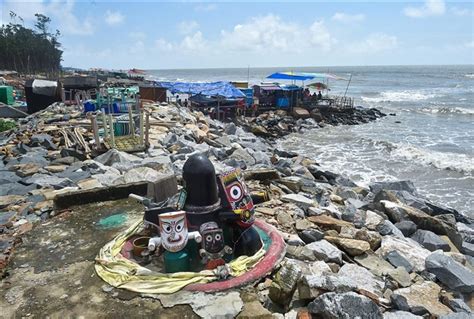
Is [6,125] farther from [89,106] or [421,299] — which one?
[421,299]

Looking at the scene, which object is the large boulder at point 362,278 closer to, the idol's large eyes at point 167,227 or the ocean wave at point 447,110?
the idol's large eyes at point 167,227

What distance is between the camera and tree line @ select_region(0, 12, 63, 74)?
5188 cm

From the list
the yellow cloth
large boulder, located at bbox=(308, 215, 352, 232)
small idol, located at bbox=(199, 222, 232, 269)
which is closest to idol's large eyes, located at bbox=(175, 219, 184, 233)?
small idol, located at bbox=(199, 222, 232, 269)

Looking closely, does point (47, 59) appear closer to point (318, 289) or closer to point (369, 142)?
point (369, 142)

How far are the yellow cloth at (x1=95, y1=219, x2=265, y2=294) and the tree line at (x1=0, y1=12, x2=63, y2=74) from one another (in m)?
57.3

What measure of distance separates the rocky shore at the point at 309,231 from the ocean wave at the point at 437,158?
4949 millimetres

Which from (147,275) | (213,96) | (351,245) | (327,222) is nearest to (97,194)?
(147,275)

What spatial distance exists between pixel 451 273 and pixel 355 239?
3.76ft

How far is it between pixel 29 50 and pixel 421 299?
64.9m

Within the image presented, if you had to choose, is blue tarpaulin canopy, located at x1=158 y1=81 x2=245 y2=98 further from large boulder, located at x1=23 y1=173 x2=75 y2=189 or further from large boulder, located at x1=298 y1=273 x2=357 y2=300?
large boulder, located at x1=298 y1=273 x2=357 y2=300

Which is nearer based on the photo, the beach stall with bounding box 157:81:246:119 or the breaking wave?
the breaking wave

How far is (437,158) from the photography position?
47.6 ft

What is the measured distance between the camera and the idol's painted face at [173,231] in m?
3.52

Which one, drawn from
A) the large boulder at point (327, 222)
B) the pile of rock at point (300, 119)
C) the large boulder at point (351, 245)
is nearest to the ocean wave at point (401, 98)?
the pile of rock at point (300, 119)
